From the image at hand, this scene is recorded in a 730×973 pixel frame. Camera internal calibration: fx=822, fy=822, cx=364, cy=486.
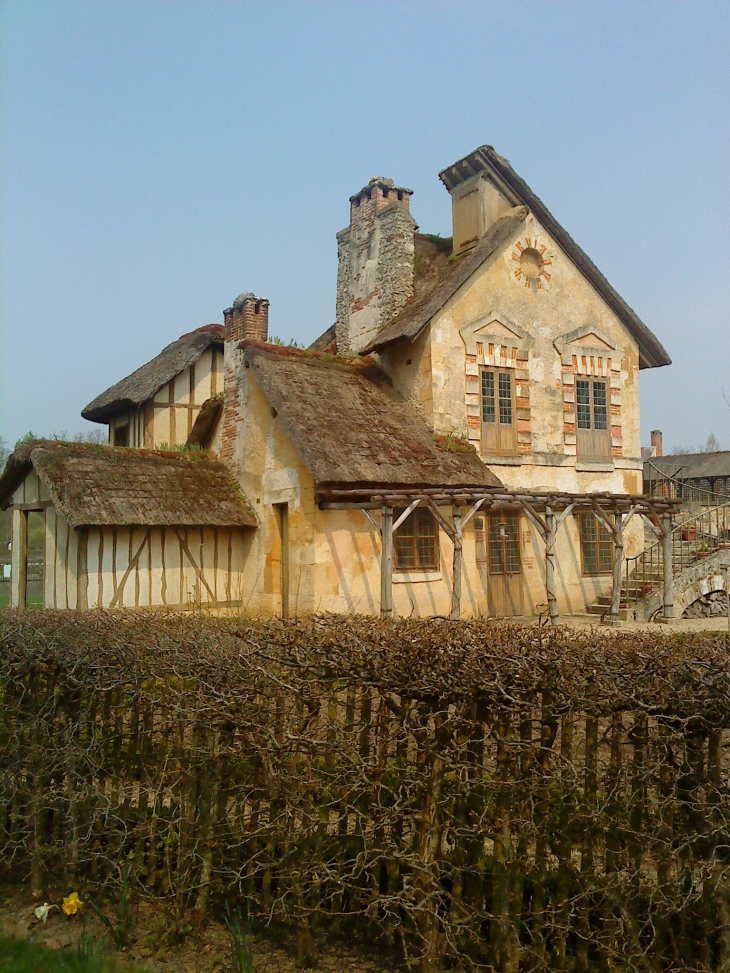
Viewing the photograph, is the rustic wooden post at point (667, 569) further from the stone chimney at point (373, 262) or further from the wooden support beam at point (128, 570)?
the wooden support beam at point (128, 570)

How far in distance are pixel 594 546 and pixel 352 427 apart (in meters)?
6.71

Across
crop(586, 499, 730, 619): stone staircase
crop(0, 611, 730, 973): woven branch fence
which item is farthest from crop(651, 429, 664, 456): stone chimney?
crop(0, 611, 730, 973): woven branch fence

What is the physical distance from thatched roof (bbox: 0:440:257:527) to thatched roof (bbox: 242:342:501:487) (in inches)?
81.9

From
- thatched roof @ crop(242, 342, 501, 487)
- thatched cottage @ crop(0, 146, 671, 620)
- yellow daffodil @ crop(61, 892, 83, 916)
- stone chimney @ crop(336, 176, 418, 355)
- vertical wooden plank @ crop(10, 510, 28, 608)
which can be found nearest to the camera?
yellow daffodil @ crop(61, 892, 83, 916)

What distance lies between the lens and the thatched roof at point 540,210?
1822 cm

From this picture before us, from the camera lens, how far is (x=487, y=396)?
17375 millimetres

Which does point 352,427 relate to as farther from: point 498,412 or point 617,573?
point 617,573

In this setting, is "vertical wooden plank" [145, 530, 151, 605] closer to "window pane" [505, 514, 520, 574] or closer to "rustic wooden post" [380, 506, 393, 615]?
"rustic wooden post" [380, 506, 393, 615]

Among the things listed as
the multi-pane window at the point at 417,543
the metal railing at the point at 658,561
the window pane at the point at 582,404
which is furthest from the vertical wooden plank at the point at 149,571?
the window pane at the point at 582,404

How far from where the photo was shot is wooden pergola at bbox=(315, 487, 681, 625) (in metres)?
13.1

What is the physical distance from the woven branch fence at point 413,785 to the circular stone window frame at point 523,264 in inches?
568

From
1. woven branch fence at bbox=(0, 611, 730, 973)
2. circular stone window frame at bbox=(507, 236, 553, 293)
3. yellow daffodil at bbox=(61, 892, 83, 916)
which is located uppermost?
circular stone window frame at bbox=(507, 236, 553, 293)

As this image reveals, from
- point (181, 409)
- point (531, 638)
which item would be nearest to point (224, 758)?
point (531, 638)

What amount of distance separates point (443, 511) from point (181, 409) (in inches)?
→ 297
